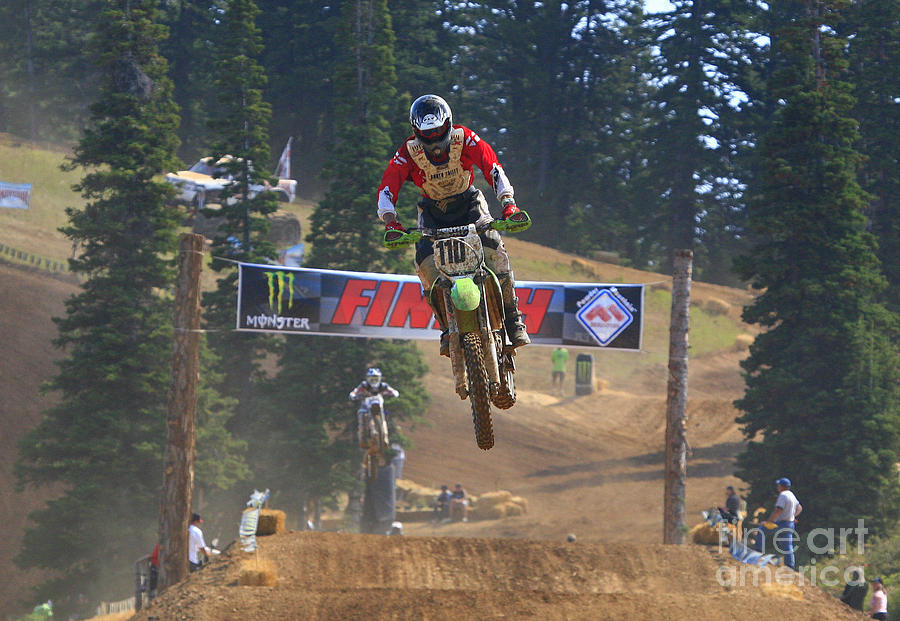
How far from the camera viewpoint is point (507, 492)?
109 ft

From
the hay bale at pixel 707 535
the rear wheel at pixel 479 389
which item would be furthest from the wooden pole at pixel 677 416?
the rear wheel at pixel 479 389

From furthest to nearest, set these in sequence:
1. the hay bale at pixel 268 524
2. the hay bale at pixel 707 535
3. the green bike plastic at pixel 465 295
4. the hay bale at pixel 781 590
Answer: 1. the hay bale at pixel 707 535
2. the hay bale at pixel 268 524
3. the hay bale at pixel 781 590
4. the green bike plastic at pixel 465 295

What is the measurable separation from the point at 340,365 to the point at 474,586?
1767 cm

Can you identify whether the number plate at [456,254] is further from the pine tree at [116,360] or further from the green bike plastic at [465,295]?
the pine tree at [116,360]

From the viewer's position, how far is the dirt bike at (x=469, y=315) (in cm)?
866

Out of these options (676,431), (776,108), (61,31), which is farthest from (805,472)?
(61,31)

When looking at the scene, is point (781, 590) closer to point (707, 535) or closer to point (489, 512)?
point (707, 535)

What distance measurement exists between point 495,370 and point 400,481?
28080 mm

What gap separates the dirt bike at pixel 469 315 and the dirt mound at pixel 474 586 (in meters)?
5.43

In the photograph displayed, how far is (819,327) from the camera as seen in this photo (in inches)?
1080

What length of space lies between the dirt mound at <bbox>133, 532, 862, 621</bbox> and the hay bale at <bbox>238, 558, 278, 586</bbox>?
142mm

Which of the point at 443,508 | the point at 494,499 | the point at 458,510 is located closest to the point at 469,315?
the point at 458,510

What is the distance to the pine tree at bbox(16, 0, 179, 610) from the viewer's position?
28.1m

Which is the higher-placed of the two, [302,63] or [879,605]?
[302,63]
